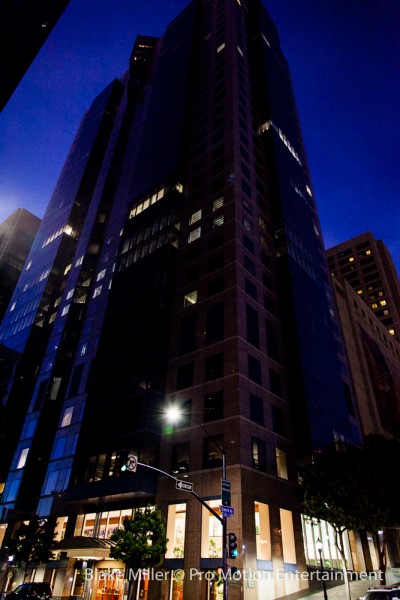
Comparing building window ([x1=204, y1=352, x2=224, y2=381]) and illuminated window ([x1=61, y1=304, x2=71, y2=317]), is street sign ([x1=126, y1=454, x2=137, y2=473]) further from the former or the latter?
illuminated window ([x1=61, y1=304, x2=71, y2=317])

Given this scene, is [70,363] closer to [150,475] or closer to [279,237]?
[150,475]

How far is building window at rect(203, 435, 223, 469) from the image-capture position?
121ft

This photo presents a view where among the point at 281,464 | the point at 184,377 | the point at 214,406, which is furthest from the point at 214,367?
the point at 281,464

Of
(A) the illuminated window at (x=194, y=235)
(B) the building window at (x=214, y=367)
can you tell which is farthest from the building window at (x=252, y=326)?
(A) the illuminated window at (x=194, y=235)

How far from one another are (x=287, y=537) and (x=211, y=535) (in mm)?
7819

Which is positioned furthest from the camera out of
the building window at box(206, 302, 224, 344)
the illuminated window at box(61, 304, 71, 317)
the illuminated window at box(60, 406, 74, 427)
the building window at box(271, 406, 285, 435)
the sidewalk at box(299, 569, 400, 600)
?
the illuminated window at box(61, 304, 71, 317)

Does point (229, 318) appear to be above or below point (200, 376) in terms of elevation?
above

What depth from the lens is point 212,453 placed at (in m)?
37.8

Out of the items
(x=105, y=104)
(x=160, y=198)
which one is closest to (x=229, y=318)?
(x=160, y=198)

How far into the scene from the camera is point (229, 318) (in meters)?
43.8

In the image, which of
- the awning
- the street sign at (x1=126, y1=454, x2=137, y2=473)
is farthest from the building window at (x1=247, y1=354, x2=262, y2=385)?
the street sign at (x1=126, y1=454, x2=137, y2=473)

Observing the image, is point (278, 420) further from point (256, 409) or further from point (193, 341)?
point (193, 341)

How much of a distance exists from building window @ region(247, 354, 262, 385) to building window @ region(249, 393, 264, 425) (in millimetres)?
1899

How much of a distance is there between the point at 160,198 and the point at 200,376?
32.9 meters
